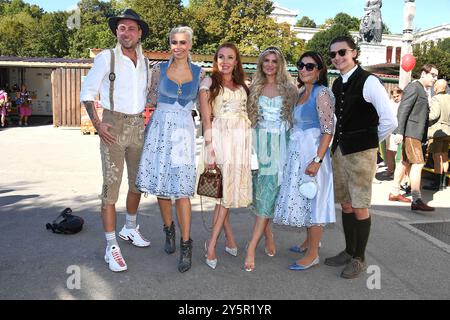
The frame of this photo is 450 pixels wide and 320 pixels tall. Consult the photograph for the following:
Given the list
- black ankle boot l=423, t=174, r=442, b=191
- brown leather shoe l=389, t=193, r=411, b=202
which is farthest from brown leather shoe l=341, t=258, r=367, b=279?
black ankle boot l=423, t=174, r=442, b=191

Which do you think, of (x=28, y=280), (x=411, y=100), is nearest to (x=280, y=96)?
(x=28, y=280)

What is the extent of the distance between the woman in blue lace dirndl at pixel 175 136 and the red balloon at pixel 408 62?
280 inches

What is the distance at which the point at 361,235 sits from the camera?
12.6ft

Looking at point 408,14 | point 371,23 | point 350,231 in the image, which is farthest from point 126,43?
point 371,23

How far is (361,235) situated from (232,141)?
1424mm

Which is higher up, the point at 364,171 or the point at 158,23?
the point at 158,23

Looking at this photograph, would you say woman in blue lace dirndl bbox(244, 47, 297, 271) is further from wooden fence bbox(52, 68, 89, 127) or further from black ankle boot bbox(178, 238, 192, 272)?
wooden fence bbox(52, 68, 89, 127)

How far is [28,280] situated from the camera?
348 centimetres

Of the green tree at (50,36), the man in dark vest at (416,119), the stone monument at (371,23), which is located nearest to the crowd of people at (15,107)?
the man in dark vest at (416,119)

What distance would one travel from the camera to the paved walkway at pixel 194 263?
342 centimetres

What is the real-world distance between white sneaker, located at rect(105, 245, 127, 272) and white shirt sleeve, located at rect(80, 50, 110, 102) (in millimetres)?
1341

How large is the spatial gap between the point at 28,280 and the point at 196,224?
2197 millimetres

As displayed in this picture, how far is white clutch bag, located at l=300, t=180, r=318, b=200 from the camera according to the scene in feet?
12.1
